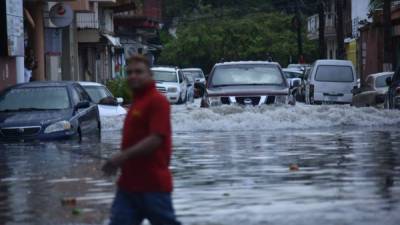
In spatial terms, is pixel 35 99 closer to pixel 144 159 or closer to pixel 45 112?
pixel 45 112

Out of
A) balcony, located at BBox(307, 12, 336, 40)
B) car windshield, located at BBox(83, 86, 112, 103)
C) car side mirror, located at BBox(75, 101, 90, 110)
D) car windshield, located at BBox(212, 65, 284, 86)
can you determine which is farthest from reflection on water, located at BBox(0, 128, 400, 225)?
balcony, located at BBox(307, 12, 336, 40)

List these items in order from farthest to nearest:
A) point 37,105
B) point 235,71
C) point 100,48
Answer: point 100,48
point 235,71
point 37,105

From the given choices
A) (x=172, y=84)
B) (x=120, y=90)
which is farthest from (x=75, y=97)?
(x=172, y=84)

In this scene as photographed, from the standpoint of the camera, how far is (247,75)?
29609 millimetres

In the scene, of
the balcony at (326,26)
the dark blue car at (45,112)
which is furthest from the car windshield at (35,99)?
the balcony at (326,26)

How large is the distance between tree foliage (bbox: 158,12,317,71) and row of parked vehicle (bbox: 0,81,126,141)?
64.4 m

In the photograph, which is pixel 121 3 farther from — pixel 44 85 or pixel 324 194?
pixel 324 194

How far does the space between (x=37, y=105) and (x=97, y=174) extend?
6953mm

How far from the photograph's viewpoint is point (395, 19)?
52.4 metres

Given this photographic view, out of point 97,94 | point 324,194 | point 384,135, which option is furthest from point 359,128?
point 324,194

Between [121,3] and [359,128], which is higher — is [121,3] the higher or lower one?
the higher one

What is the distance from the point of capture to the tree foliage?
8912 cm

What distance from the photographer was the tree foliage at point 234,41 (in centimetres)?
8912

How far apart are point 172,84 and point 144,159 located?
4343cm
